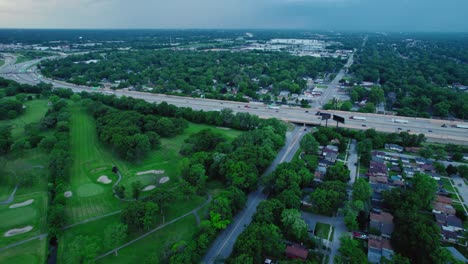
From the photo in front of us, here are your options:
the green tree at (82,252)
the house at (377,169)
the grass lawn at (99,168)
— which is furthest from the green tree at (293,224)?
the green tree at (82,252)

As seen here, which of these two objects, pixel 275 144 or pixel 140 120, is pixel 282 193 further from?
pixel 140 120

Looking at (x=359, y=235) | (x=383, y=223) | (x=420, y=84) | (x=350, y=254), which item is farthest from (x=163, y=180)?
(x=420, y=84)

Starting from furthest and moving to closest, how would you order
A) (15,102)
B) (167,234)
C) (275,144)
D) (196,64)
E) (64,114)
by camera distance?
(196,64) < (15,102) < (64,114) < (275,144) < (167,234)

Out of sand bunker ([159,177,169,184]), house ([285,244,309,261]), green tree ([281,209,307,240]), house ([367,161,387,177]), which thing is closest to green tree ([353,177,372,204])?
house ([367,161,387,177])

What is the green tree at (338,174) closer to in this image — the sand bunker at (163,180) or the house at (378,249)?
the house at (378,249)

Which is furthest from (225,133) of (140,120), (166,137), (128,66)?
(128,66)

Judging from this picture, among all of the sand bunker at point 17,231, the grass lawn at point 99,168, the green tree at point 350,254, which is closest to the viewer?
the green tree at point 350,254
